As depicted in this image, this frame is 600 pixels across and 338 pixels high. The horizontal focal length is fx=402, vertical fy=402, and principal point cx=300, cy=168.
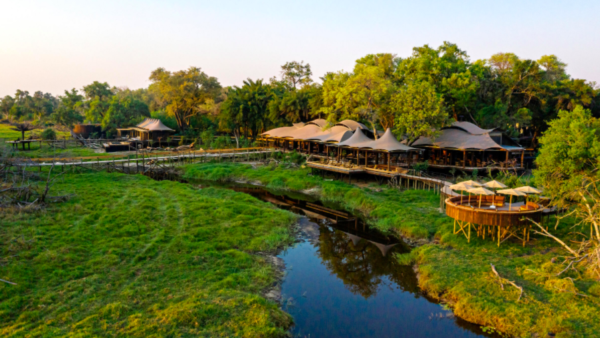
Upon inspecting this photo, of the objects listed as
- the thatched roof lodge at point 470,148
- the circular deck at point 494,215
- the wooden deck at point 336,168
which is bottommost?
the circular deck at point 494,215

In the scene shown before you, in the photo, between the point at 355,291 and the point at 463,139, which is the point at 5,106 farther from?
the point at 355,291

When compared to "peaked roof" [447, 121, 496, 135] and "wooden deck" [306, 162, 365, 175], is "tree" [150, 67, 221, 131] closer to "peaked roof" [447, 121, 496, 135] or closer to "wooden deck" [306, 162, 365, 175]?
"wooden deck" [306, 162, 365, 175]

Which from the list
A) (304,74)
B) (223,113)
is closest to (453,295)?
(223,113)

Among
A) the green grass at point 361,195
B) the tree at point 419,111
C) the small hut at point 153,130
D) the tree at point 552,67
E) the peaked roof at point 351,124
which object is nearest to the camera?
the green grass at point 361,195

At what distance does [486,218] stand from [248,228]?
37.3 ft

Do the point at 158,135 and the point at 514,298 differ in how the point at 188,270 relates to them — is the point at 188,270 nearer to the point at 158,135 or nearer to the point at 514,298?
the point at 514,298

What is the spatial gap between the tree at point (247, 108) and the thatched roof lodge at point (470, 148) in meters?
27.8

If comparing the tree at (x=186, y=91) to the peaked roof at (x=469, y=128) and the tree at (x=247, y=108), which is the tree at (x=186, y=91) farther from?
the peaked roof at (x=469, y=128)

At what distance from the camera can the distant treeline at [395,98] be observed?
38.4 metres

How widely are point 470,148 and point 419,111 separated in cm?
529

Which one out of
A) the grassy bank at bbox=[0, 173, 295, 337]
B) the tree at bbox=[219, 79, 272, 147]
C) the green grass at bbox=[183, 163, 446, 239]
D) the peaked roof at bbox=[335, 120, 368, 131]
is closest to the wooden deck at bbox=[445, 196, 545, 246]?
the green grass at bbox=[183, 163, 446, 239]

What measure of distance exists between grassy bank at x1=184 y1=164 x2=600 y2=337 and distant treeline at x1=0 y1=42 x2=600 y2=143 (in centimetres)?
1530

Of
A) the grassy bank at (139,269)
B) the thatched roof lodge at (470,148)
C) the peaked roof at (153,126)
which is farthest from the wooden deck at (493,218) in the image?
the peaked roof at (153,126)

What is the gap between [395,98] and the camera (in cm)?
3688
